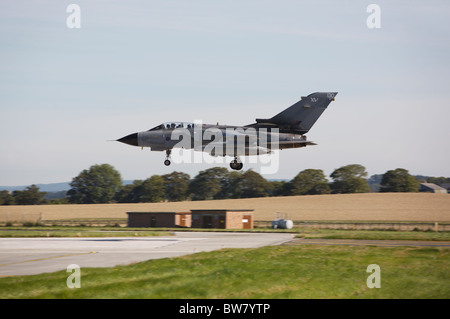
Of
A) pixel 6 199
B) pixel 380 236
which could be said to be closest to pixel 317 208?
pixel 380 236

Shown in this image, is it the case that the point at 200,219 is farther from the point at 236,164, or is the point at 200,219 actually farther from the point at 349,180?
the point at 349,180

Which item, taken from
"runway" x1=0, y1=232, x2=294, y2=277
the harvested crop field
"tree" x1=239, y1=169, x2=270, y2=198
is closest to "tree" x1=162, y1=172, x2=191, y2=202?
"tree" x1=239, y1=169, x2=270, y2=198

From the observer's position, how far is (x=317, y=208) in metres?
94.8

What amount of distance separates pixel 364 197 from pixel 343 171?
2809 cm

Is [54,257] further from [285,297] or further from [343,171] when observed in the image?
[343,171]

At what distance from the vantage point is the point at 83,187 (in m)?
132

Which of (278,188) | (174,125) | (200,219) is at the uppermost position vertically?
(174,125)

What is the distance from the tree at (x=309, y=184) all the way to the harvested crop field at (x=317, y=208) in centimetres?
1660

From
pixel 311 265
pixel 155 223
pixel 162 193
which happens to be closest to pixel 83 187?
pixel 162 193

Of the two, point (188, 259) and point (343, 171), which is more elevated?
point (343, 171)

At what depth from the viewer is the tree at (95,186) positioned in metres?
130

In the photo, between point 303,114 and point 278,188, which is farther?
point 278,188

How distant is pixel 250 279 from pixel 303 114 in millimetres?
19827

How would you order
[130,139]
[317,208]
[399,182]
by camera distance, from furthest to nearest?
[399,182] < [317,208] < [130,139]
